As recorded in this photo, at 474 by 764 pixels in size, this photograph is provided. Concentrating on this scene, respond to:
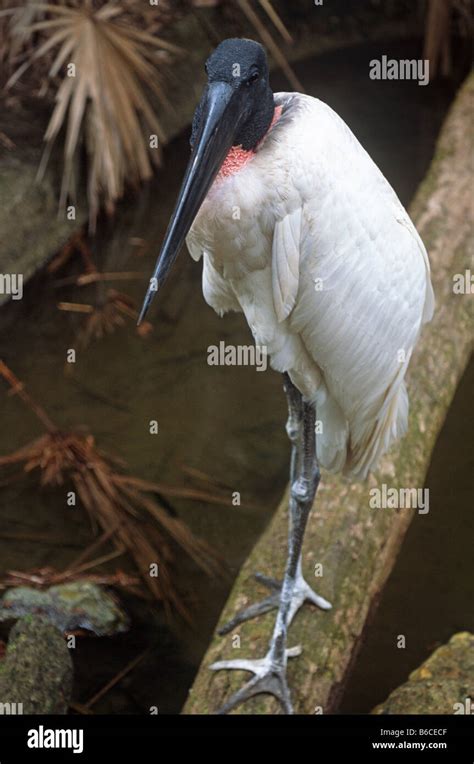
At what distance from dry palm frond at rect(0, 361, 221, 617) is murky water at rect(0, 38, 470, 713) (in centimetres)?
7

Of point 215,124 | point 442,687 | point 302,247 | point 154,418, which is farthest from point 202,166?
point 154,418

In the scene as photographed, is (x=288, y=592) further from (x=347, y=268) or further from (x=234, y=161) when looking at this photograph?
(x=234, y=161)

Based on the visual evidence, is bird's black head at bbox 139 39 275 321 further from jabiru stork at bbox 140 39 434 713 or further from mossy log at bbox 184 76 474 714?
mossy log at bbox 184 76 474 714

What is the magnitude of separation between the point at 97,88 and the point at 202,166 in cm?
314

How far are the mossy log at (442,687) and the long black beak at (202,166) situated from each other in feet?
5.35

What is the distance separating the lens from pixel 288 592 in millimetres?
3227

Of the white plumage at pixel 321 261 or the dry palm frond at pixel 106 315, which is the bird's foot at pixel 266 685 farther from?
the dry palm frond at pixel 106 315

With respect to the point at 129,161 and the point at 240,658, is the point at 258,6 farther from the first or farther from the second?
the point at 240,658

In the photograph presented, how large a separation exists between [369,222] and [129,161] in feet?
11.8

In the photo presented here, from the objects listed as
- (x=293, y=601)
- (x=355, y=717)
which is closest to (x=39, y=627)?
(x=293, y=601)

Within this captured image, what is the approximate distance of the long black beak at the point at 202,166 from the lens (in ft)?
7.95

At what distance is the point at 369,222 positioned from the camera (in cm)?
264

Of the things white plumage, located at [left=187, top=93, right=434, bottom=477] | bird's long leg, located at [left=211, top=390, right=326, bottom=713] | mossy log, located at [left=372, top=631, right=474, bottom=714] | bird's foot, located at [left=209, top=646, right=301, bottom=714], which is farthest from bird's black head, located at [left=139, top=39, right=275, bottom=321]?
mossy log, located at [left=372, top=631, right=474, bottom=714]

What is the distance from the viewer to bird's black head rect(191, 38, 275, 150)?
246 centimetres
